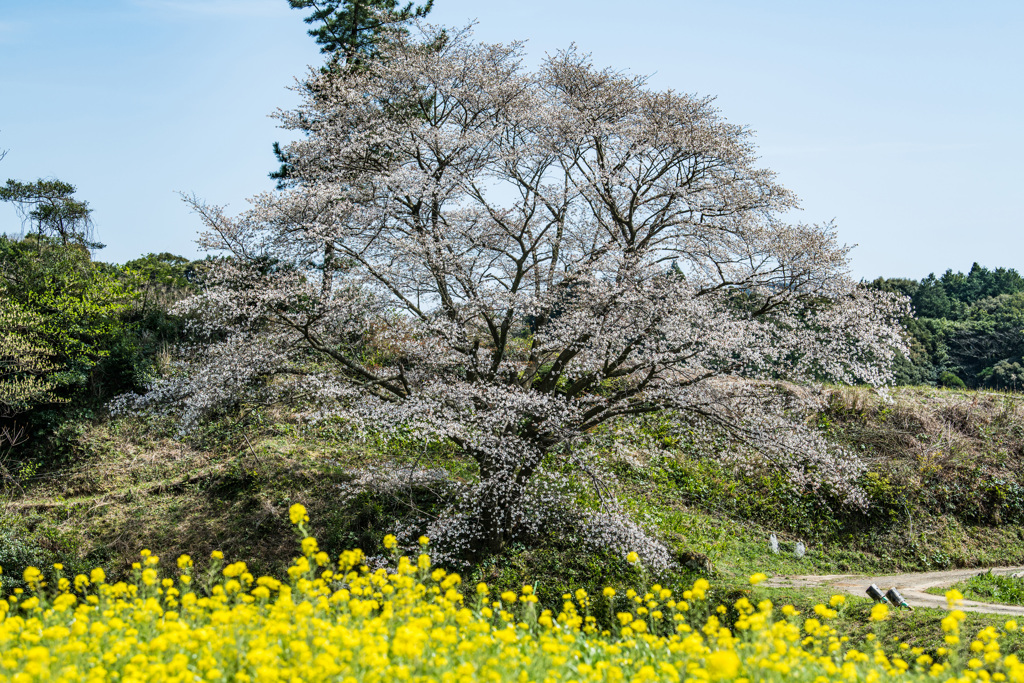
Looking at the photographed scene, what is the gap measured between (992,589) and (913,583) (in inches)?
40.5

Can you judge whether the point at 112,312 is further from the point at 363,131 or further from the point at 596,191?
the point at 596,191

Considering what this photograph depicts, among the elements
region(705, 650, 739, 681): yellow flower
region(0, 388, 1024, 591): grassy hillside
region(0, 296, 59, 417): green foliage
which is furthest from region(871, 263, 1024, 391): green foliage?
region(0, 296, 59, 417): green foliage

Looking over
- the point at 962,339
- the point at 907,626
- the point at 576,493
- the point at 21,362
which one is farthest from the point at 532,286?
the point at 962,339

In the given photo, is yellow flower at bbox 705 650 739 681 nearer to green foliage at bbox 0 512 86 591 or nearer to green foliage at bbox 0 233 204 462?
green foliage at bbox 0 512 86 591

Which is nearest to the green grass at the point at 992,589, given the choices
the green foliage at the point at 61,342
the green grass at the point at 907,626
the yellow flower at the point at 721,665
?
the green grass at the point at 907,626

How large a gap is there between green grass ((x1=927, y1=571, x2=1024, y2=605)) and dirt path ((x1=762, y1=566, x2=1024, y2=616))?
9.7 inches

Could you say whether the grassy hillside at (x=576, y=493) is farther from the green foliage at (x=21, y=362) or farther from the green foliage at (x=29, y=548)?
the green foliage at (x=21, y=362)

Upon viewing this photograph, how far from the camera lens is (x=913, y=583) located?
9.76 m

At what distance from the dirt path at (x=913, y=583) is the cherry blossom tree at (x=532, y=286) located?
4.68 feet

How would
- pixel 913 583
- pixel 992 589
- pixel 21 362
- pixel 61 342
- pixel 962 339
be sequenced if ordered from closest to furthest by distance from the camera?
pixel 992 589 < pixel 913 583 < pixel 21 362 < pixel 61 342 < pixel 962 339

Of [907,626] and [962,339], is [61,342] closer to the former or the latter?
[907,626]

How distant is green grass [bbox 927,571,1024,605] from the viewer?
8.70m

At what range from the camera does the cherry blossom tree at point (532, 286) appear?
347 inches

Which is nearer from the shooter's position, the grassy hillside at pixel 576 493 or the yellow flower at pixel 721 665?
the yellow flower at pixel 721 665
